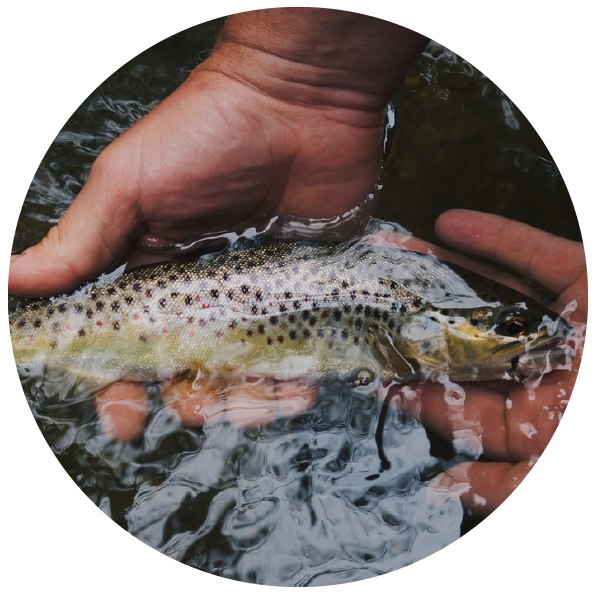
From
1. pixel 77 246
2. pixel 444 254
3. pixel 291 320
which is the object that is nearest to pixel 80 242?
pixel 77 246

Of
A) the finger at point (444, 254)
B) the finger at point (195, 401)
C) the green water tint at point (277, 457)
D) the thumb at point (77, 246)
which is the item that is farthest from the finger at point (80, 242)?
the finger at point (444, 254)

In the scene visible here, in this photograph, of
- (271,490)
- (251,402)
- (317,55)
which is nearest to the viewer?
(271,490)

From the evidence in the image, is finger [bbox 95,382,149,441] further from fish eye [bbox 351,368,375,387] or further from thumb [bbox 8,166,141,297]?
fish eye [bbox 351,368,375,387]

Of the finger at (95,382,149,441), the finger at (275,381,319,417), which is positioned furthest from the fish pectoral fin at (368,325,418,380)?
the finger at (95,382,149,441)

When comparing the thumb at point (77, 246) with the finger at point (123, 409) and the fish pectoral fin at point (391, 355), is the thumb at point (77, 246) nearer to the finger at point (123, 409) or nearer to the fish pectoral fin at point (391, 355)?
the finger at point (123, 409)

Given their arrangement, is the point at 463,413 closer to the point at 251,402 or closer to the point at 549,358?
the point at 549,358

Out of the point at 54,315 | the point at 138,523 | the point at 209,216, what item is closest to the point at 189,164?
the point at 209,216

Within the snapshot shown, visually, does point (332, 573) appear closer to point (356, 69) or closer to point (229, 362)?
point (229, 362)
